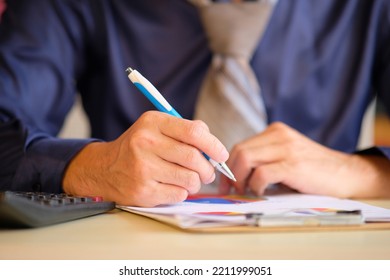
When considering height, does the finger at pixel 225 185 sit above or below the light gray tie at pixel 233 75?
below

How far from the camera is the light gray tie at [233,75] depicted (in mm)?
1112

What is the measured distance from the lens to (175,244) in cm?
52

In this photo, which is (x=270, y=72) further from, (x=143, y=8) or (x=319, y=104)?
(x=143, y=8)

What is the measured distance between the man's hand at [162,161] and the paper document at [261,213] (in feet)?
0.07

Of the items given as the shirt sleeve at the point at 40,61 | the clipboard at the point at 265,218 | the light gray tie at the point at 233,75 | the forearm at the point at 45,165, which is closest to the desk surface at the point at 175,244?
the clipboard at the point at 265,218

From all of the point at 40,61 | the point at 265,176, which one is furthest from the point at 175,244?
the point at 40,61

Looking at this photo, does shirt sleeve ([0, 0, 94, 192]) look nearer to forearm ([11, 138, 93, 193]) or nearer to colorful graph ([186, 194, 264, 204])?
forearm ([11, 138, 93, 193])

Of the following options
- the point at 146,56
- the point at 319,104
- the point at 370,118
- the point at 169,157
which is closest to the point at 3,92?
the point at 146,56

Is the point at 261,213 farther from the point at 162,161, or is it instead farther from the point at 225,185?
the point at 225,185

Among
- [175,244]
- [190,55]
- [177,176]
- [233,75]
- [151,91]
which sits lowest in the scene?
[175,244]

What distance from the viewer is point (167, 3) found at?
4.12 feet

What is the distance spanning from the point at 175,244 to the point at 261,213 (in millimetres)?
121

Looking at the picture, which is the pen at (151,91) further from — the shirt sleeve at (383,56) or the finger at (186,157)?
the shirt sleeve at (383,56)

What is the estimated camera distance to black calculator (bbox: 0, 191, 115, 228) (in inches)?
20.6
